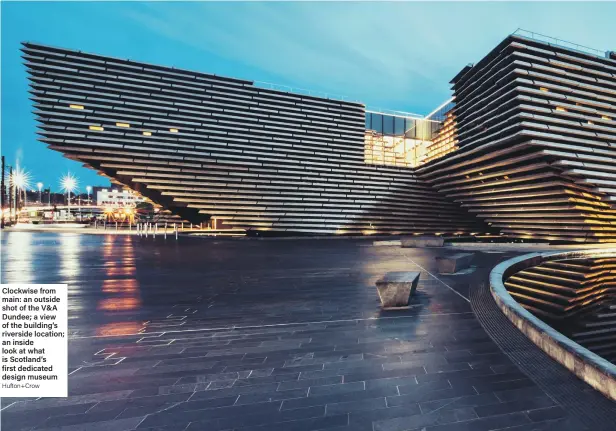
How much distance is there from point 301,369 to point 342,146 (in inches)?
1280

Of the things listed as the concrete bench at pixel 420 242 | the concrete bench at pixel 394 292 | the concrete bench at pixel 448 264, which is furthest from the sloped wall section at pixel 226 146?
the concrete bench at pixel 394 292

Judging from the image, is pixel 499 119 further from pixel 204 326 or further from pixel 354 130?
pixel 204 326

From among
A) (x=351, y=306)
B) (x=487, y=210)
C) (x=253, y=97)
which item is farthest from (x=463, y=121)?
(x=351, y=306)

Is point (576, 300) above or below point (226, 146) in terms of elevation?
below

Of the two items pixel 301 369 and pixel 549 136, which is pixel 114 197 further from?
pixel 301 369

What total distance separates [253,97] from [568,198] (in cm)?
3078

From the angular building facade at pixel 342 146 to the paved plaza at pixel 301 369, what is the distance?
2499 centimetres

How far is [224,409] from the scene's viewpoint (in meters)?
2.84

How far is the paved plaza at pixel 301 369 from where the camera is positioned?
272 centimetres

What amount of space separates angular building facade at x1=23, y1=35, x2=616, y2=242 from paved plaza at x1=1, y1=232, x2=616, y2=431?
82.0 ft

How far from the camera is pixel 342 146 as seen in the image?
113ft

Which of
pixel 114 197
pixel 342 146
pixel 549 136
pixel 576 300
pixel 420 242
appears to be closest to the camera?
pixel 576 300

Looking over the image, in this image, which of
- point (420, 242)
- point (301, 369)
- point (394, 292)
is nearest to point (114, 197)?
point (420, 242)

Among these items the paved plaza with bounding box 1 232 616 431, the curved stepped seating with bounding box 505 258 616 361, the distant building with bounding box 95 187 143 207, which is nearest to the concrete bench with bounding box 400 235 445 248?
the curved stepped seating with bounding box 505 258 616 361
